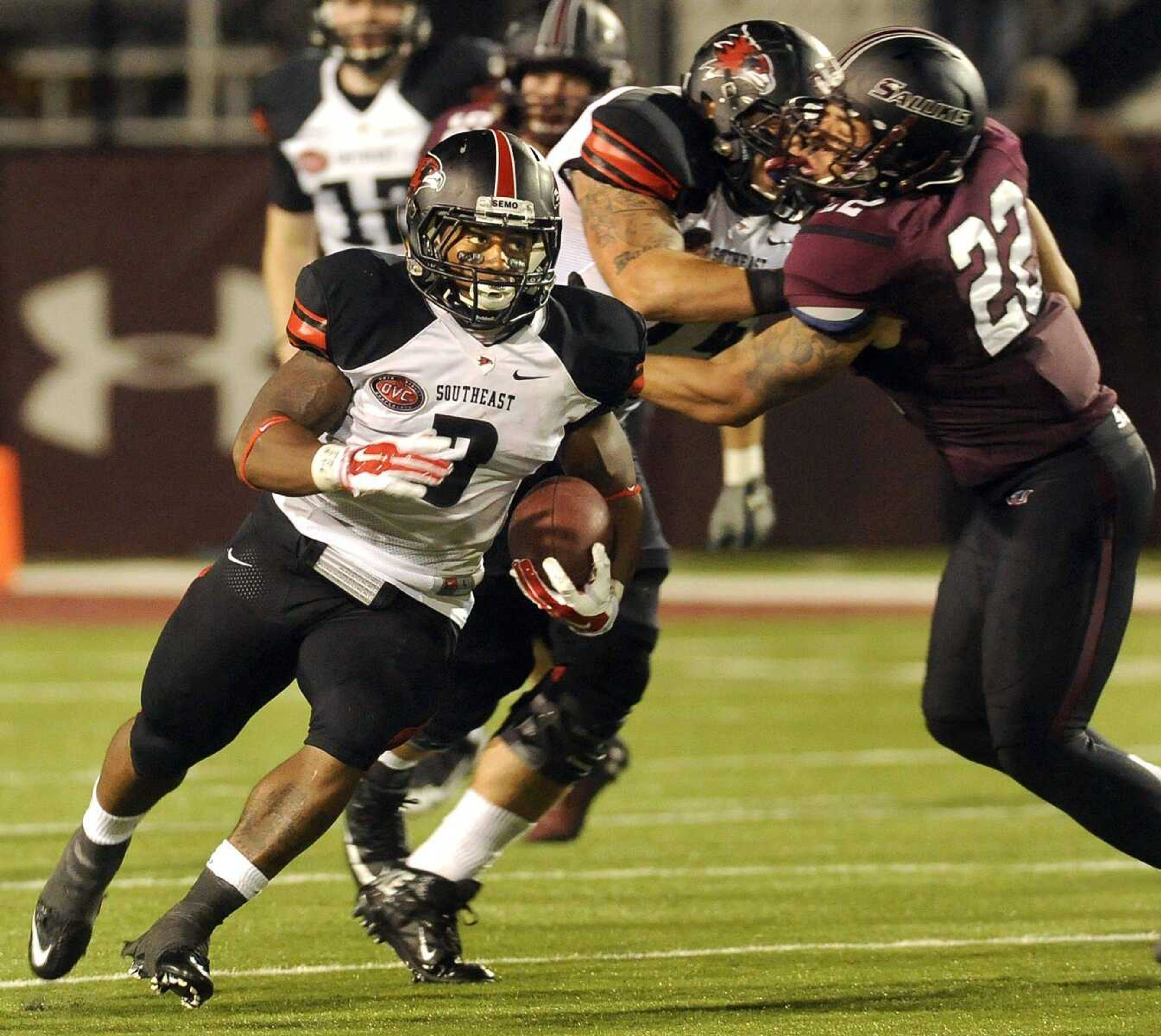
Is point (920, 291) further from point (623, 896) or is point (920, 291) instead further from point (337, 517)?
point (623, 896)

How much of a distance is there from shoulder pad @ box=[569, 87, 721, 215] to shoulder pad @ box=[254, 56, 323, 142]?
2155 millimetres

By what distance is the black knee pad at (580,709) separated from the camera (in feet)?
14.2

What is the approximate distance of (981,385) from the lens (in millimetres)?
→ 3902

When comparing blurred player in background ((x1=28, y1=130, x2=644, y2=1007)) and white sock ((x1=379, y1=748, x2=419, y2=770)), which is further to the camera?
white sock ((x1=379, y1=748, x2=419, y2=770))

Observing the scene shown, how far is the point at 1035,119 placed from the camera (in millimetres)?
9117

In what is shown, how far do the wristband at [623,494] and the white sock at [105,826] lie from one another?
948 millimetres

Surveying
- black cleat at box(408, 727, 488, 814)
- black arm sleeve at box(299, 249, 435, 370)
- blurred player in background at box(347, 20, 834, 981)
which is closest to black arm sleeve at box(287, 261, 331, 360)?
black arm sleeve at box(299, 249, 435, 370)

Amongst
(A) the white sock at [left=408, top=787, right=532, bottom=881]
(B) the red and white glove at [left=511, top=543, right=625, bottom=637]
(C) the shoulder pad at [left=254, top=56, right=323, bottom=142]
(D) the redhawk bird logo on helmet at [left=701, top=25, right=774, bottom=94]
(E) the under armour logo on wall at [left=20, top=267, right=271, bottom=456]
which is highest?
(D) the redhawk bird logo on helmet at [left=701, top=25, right=774, bottom=94]

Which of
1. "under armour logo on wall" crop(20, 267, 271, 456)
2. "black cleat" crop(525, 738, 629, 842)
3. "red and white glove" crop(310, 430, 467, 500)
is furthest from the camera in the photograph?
"under armour logo on wall" crop(20, 267, 271, 456)

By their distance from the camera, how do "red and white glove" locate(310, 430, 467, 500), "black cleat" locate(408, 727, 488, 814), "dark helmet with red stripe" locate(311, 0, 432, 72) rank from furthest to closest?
"dark helmet with red stripe" locate(311, 0, 432, 72)
"black cleat" locate(408, 727, 488, 814)
"red and white glove" locate(310, 430, 467, 500)

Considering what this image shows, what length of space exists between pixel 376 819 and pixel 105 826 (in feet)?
2.48

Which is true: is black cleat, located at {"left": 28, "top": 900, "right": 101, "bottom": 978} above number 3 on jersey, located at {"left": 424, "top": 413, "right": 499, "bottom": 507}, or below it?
below

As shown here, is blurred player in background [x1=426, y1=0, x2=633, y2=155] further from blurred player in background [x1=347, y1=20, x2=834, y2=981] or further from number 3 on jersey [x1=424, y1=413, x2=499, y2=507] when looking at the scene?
number 3 on jersey [x1=424, y1=413, x2=499, y2=507]

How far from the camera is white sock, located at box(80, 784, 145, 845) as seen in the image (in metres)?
3.91
